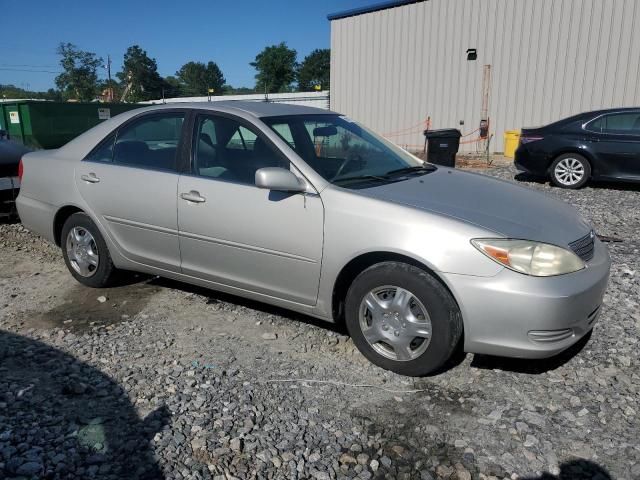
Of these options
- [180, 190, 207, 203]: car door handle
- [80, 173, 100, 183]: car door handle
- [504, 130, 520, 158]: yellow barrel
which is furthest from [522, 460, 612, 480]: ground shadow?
[504, 130, 520, 158]: yellow barrel

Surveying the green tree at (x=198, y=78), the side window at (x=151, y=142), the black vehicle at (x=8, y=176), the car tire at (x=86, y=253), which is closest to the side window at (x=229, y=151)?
the side window at (x=151, y=142)

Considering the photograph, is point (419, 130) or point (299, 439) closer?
point (299, 439)

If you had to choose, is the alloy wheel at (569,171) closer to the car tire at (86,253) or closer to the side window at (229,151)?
the side window at (229,151)

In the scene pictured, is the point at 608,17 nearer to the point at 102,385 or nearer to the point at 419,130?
the point at 419,130

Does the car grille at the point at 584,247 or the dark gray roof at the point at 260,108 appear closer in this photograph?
the car grille at the point at 584,247

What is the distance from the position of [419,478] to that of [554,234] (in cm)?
158

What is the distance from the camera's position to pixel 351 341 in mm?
3729

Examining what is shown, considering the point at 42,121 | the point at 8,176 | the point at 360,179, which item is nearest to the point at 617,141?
the point at 360,179

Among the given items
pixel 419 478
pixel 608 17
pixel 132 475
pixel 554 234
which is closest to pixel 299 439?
pixel 419 478

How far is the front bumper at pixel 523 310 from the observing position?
2.79m

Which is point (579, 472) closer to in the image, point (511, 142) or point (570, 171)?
point (570, 171)

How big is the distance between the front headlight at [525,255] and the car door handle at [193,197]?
1.90m

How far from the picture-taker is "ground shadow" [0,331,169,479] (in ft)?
7.83

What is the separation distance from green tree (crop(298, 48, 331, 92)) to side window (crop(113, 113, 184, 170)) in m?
102
